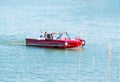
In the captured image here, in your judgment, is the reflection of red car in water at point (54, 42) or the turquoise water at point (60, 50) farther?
the reflection of red car in water at point (54, 42)

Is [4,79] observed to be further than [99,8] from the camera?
No

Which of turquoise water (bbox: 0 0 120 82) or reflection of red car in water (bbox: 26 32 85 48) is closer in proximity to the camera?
turquoise water (bbox: 0 0 120 82)

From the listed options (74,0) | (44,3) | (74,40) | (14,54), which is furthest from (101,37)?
(74,0)

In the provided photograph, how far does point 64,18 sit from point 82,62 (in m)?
27.9

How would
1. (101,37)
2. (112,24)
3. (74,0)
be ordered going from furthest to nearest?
(74,0)
(112,24)
(101,37)

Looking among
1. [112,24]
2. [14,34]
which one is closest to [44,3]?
[112,24]

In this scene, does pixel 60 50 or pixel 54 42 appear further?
pixel 54 42

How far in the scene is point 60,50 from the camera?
5084cm

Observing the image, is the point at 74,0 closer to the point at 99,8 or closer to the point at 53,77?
the point at 99,8

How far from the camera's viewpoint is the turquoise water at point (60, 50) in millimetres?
41000

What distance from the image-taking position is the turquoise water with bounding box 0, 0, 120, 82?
4100 centimetres

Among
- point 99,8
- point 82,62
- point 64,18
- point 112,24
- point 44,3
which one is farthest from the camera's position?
point 44,3

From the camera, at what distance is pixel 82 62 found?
148 feet

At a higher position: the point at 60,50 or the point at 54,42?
the point at 54,42
